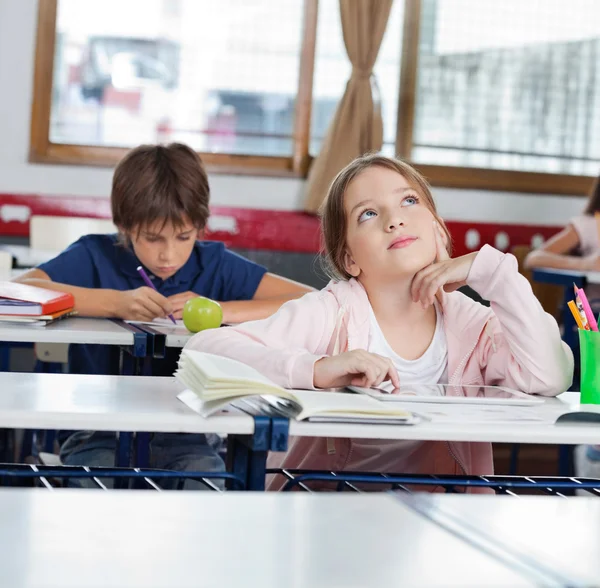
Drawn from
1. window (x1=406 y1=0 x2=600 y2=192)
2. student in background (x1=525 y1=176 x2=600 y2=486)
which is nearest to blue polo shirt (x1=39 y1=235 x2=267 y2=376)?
student in background (x1=525 y1=176 x2=600 y2=486)

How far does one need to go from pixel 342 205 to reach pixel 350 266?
109 mm

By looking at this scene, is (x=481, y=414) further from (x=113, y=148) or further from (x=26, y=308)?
(x=113, y=148)

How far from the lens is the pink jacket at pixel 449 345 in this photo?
61.4 inches

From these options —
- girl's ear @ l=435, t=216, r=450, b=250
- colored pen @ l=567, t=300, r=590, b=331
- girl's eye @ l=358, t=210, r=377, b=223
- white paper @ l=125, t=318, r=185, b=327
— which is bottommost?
white paper @ l=125, t=318, r=185, b=327

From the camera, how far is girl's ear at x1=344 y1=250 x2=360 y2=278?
1.76m

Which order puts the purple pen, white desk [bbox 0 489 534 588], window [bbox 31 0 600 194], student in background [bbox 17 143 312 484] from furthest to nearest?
window [bbox 31 0 600 194], the purple pen, student in background [bbox 17 143 312 484], white desk [bbox 0 489 534 588]

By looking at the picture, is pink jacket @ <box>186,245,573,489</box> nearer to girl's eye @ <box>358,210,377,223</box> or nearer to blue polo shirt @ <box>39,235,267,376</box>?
girl's eye @ <box>358,210,377,223</box>

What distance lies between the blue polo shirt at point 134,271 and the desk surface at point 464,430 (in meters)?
1.26

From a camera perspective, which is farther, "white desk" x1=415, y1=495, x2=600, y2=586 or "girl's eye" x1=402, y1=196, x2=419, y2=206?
"girl's eye" x1=402, y1=196, x2=419, y2=206

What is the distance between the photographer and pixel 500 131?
16.0 feet

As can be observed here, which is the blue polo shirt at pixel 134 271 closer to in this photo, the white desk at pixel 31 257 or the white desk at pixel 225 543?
the white desk at pixel 31 257

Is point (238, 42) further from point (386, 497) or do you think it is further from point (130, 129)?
point (386, 497)

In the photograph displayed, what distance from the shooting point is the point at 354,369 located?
4.56ft

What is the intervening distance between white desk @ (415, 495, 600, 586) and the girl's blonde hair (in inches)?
38.3
